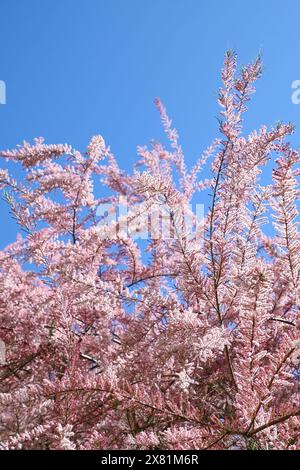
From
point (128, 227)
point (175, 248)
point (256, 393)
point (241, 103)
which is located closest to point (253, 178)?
point (241, 103)

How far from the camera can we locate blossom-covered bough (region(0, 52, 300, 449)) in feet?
6.59

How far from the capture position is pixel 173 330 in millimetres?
2537

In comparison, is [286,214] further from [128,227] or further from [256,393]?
[128,227]

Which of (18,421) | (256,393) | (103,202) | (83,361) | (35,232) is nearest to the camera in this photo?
(256,393)

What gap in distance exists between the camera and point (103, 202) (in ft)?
16.8

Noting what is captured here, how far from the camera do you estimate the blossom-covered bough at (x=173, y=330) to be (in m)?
2.01

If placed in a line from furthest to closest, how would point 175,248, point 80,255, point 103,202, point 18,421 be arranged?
1. point 103,202
2. point 80,255
3. point 18,421
4. point 175,248

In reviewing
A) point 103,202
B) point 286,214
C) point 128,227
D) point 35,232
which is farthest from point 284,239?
point 103,202

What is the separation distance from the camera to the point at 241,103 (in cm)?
256

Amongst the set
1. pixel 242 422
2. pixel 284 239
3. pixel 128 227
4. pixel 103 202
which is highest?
pixel 103 202

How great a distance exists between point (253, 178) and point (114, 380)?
1157 mm

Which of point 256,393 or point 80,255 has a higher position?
point 80,255

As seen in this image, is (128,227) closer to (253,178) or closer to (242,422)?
(253,178)

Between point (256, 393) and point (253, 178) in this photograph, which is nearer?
point (256, 393)
